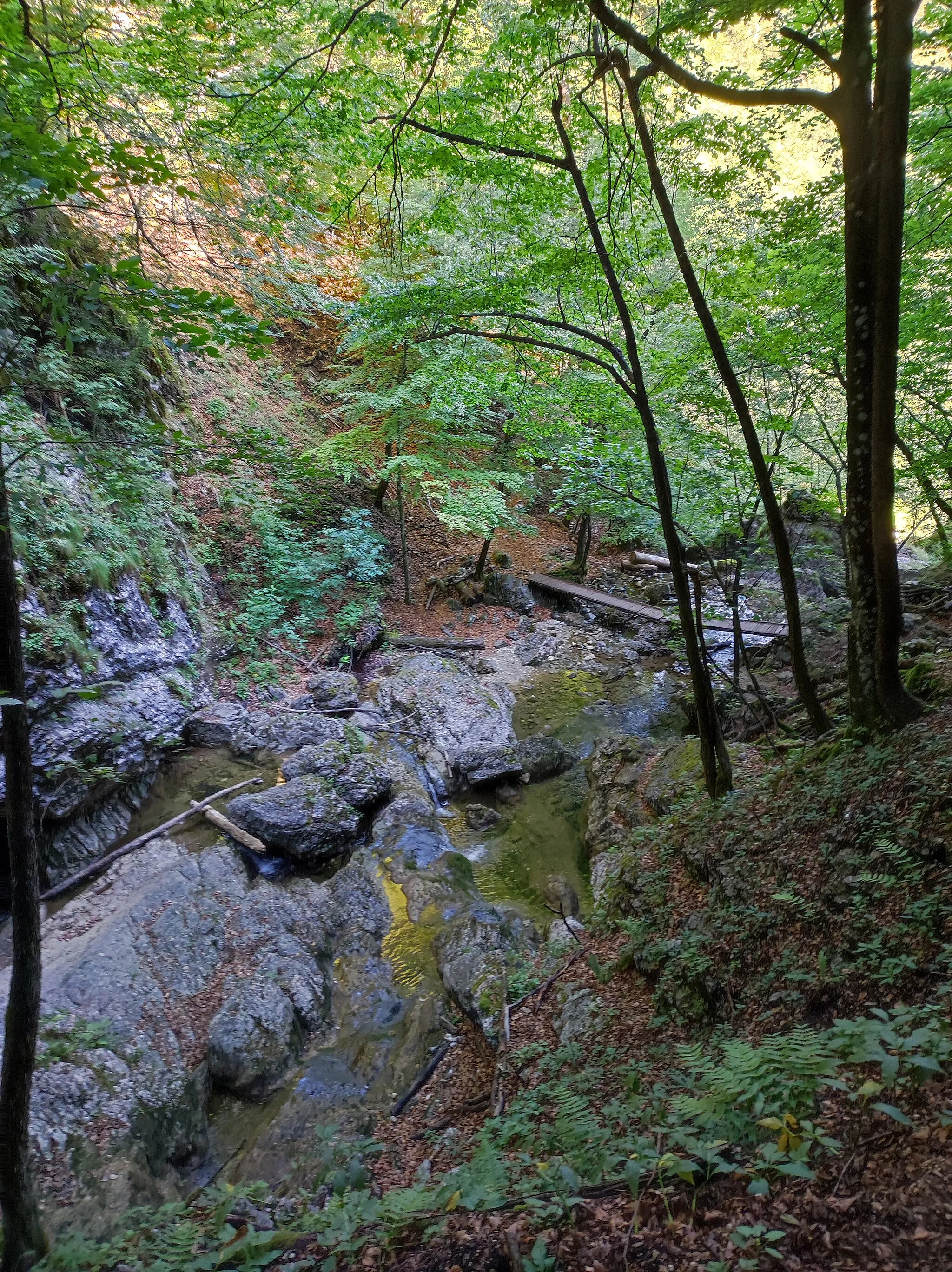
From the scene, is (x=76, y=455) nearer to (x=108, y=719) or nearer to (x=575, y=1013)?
(x=108, y=719)

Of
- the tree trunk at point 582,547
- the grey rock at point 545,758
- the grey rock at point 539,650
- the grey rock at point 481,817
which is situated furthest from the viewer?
the tree trunk at point 582,547

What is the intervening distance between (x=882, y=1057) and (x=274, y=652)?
10684 mm

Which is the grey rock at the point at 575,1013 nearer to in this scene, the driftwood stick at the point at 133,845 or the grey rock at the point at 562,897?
the grey rock at the point at 562,897

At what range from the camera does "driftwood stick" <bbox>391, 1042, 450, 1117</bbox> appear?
4473 millimetres

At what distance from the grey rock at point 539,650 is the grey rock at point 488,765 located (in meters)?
4.37

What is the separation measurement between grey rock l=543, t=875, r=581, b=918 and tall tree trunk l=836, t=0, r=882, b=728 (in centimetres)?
414

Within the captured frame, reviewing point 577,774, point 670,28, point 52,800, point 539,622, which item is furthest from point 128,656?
point 539,622

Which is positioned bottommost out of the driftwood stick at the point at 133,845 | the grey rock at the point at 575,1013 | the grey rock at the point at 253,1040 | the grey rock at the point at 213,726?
the grey rock at the point at 575,1013

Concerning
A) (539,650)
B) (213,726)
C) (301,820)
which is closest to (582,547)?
(539,650)

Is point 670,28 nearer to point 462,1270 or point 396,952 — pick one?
point 462,1270

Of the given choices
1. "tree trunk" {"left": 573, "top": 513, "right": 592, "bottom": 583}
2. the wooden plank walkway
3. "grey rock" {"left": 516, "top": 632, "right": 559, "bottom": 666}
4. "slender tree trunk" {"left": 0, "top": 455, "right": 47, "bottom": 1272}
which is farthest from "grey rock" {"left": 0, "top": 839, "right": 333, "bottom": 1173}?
"tree trunk" {"left": 573, "top": 513, "right": 592, "bottom": 583}

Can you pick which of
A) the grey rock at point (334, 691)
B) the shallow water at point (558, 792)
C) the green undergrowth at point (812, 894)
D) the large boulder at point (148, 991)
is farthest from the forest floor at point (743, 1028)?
the grey rock at point (334, 691)

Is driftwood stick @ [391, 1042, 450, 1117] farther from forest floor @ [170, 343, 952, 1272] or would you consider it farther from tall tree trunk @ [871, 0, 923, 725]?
tall tree trunk @ [871, 0, 923, 725]

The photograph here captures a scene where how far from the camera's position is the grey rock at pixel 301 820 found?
23.8 feet
